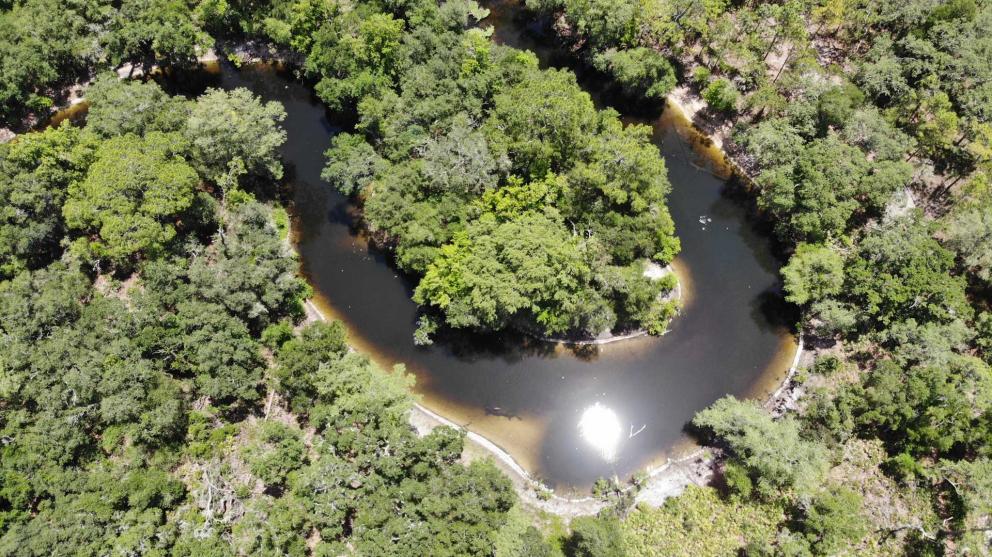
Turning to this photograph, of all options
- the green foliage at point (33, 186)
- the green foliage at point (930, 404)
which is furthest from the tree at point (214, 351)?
the green foliage at point (930, 404)

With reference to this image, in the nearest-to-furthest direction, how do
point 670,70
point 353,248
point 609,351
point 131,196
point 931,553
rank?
point 931,553 → point 131,196 → point 609,351 → point 353,248 → point 670,70

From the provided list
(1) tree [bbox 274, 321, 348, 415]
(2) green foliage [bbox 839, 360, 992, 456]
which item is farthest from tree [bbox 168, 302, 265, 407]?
(2) green foliage [bbox 839, 360, 992, 456]

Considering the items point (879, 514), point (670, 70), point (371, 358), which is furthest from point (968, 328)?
point (371, 358)

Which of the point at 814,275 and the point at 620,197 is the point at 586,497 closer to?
the point at 620,197

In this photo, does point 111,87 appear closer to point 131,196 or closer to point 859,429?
point 131,196

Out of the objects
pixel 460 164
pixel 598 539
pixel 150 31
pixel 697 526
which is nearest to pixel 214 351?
pixel 460 164

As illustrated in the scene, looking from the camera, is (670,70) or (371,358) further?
(670,70)
